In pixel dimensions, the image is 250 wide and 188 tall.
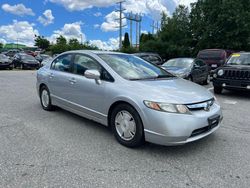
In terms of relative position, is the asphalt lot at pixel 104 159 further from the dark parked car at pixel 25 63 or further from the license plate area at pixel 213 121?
the dark parked car at pixel 25 63

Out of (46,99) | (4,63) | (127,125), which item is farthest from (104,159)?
(4,63)

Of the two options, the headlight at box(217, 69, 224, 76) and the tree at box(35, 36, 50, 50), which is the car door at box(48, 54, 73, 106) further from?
the tree at box(35, 36, 50, 50)

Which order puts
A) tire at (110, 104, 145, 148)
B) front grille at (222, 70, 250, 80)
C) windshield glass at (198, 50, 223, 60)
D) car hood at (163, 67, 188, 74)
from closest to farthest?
tire at (110, 104, 145, 148) → front grille at (222, 70, 250, 80) → car hood at (163, 67, 188, 74) → windshield glass at (198, 50, 223, 60)

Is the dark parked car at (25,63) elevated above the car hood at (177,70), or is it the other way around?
the dark parked car at (25,63)

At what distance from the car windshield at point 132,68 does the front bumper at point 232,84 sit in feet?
14.3

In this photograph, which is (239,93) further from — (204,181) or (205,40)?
(205,40)

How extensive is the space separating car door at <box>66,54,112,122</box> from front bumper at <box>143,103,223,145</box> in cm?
103

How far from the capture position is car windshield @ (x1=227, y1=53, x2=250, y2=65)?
9.06m

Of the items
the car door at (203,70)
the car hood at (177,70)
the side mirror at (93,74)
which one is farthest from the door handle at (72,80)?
the car door at (203,70)

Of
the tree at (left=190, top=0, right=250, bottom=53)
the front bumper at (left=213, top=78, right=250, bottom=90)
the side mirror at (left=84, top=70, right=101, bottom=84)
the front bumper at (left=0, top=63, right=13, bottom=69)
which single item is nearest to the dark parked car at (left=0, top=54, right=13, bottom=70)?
the front bumper at (left=0, top=63, right=13, bottom=69)

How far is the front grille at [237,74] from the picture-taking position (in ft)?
27.0

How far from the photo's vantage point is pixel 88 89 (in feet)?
15.3

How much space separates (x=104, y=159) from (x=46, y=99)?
318cm

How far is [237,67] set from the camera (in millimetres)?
8578
